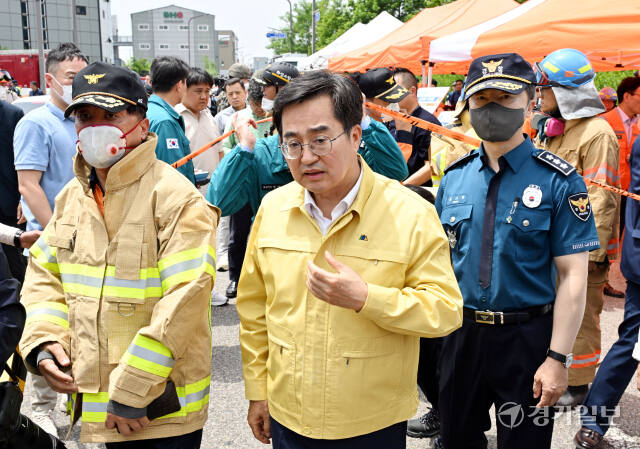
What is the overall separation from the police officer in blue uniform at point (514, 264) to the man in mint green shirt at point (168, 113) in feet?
8.73

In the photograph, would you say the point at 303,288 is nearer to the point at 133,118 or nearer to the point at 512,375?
the point at 133,118

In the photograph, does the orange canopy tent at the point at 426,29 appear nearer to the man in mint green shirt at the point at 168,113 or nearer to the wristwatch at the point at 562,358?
the man in mint green shirt at the point at 168,113

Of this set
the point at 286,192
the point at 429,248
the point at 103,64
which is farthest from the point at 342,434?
the point at 103,64

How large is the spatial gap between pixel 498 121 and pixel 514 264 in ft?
1.99

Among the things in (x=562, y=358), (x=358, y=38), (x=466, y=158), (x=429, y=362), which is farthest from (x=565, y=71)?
(x=358, y=38)

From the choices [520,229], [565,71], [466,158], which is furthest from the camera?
[565,71]

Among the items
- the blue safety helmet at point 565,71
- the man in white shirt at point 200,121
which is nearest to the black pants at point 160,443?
the blue safety helmet at point 565,71

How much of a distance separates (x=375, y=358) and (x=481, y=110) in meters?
1.24

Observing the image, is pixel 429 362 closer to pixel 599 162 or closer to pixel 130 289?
pixel 599 162

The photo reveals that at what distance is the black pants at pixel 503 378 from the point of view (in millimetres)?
2500

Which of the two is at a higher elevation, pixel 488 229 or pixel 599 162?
pixel 599 162

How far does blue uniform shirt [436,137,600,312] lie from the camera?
243cm

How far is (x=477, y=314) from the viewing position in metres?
2.54

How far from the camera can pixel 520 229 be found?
8.04ft
